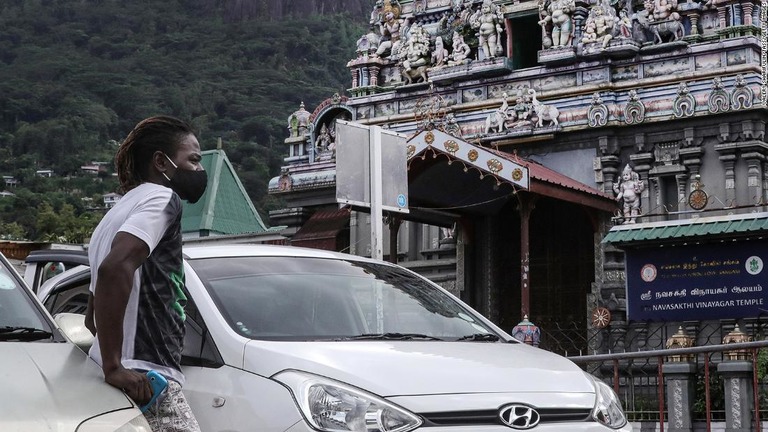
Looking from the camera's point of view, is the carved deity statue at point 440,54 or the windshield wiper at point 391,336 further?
the carved deity statue at point 440,54

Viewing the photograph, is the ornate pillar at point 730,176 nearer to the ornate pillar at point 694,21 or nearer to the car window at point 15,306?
the ornate pillar at point 694,21

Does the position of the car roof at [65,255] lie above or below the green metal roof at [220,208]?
below

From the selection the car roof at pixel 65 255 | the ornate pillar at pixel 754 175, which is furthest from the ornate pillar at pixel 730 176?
the car roof at pixel 65 255

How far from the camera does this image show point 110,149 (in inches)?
3334

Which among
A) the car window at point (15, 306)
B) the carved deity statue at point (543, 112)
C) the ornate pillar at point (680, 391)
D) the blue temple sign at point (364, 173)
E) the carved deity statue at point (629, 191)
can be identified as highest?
the carved deity statue at point (543, 112)

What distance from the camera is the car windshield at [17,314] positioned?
4.88 meters

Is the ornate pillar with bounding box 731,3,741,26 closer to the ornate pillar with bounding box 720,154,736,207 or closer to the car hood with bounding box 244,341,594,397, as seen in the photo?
the ornate pillar with bounding box 720,154,736,207

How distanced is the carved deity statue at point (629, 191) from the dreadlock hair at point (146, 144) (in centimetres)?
1886

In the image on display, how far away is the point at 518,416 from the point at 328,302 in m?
1.43

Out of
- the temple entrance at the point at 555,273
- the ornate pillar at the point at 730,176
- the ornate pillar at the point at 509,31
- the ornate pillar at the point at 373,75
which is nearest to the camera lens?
the ornate pillar at the point at 730,176

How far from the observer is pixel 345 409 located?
217 inches

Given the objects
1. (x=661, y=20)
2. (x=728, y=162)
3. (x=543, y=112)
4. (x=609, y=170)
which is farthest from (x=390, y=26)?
(x=728, y=162)

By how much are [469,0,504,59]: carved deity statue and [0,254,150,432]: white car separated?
71.6ft

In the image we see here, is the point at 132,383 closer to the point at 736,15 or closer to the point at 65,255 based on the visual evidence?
the point at 65,255
